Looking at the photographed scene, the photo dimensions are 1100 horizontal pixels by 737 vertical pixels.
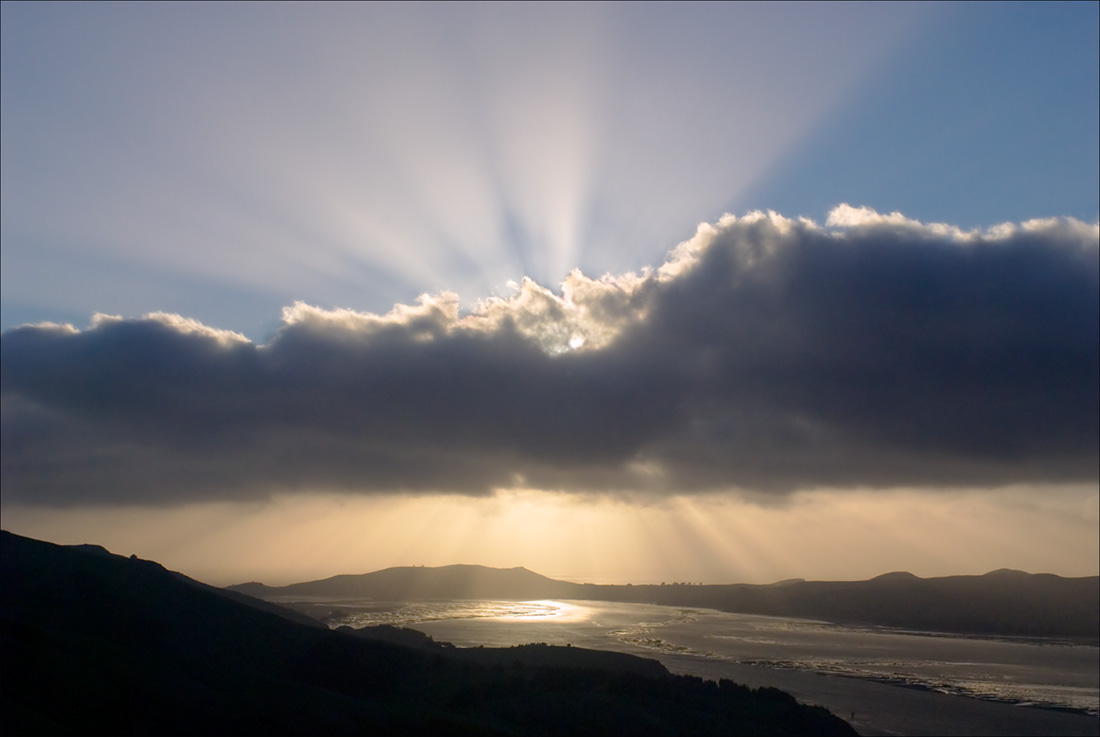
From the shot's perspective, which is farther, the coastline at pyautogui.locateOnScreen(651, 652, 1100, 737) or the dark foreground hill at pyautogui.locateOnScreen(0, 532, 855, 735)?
the coastline at pyautogui.locateOnScreen(651, 652, 1100, 737)

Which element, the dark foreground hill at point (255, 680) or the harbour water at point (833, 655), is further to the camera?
the harbour water at point (833, 655)

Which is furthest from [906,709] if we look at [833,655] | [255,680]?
[255,680]

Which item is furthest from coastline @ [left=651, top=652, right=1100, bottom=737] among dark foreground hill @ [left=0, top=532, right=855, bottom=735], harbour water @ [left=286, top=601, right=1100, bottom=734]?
dark foreground hill @ [left=0, top=532, right=855, bottom=735]

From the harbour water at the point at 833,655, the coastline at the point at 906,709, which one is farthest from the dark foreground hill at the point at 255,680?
the harbour water at the point at 833,655

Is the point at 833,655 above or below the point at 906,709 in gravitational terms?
above

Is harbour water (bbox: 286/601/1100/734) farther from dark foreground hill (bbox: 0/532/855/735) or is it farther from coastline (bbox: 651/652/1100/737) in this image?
dark foreground hill (bbox: 0/532/855/735)

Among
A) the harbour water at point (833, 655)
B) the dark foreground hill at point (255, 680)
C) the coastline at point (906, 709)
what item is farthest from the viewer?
the harbour water at point (833, 655)

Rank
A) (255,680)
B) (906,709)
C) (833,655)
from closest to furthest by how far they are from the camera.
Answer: (255,680) < (906,709) < (833,655)

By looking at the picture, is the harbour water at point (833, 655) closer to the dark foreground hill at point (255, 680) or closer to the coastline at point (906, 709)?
the coastline at point (906, 709)

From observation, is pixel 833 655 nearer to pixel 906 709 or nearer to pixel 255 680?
pixel 906 709
